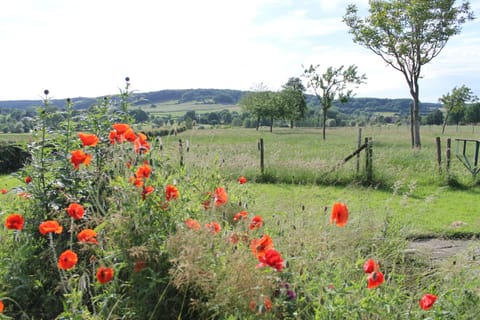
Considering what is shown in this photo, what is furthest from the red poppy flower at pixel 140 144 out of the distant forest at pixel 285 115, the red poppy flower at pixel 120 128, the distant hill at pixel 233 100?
the distant hill at pixel 233 100

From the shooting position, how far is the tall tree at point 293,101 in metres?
55.9

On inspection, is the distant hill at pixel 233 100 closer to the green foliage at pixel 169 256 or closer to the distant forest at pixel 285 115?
the distant forest at pixel 285 115

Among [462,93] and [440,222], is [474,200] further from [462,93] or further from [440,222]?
[462,93]

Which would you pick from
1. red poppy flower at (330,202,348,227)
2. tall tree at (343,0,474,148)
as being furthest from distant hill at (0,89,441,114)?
red poppy flower at (330,202,348,227)

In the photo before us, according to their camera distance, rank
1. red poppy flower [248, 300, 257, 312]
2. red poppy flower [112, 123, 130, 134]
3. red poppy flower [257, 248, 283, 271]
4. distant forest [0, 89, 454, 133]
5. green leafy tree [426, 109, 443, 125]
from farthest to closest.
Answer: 1. green leafy tree [426, 109, 443, 125]
2. distant forest [0, 89, 454, 133]
3. red poppy flower [112, 123, 130, 134]
4. red poppy flower [248, 300, 257, 312]
5. red poppy flower [257, 248, 283, 271]

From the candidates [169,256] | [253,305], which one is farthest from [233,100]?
[253,305]

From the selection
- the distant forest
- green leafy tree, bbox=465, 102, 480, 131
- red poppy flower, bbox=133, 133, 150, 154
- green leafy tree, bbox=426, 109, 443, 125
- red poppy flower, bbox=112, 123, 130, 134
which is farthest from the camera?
green leafy tree, bbox=426, 109, 443, 125

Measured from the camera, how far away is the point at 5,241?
3.40 m

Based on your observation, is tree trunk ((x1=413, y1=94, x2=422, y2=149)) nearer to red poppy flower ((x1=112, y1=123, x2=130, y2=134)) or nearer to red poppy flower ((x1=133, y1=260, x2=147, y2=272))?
red poppy flower ((x1=112, y1=123, x2=130, y2=134))

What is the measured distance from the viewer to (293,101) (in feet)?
186

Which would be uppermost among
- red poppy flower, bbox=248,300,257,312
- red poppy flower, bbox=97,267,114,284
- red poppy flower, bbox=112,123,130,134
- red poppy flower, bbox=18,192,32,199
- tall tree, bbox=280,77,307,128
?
tall tree, bbox=280,77,307,128

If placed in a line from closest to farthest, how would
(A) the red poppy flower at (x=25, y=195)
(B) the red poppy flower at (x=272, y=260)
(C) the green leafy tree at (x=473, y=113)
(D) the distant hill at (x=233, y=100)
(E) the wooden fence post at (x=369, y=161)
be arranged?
(B) the red poppy flower at (x=272, y=260) → (A) the red poppy flower at (x=25, y=195) → (E) the wooden fence post at (x=369, y=161) → (C) the green leafy tree at (x=473, y=113) → (D) the distant hill at (x=233, y=100)

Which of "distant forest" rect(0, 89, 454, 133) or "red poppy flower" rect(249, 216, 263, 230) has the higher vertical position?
"distant forest" rect(0, 89, 454, 133)

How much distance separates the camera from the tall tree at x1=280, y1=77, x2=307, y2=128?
55875 millimetres
